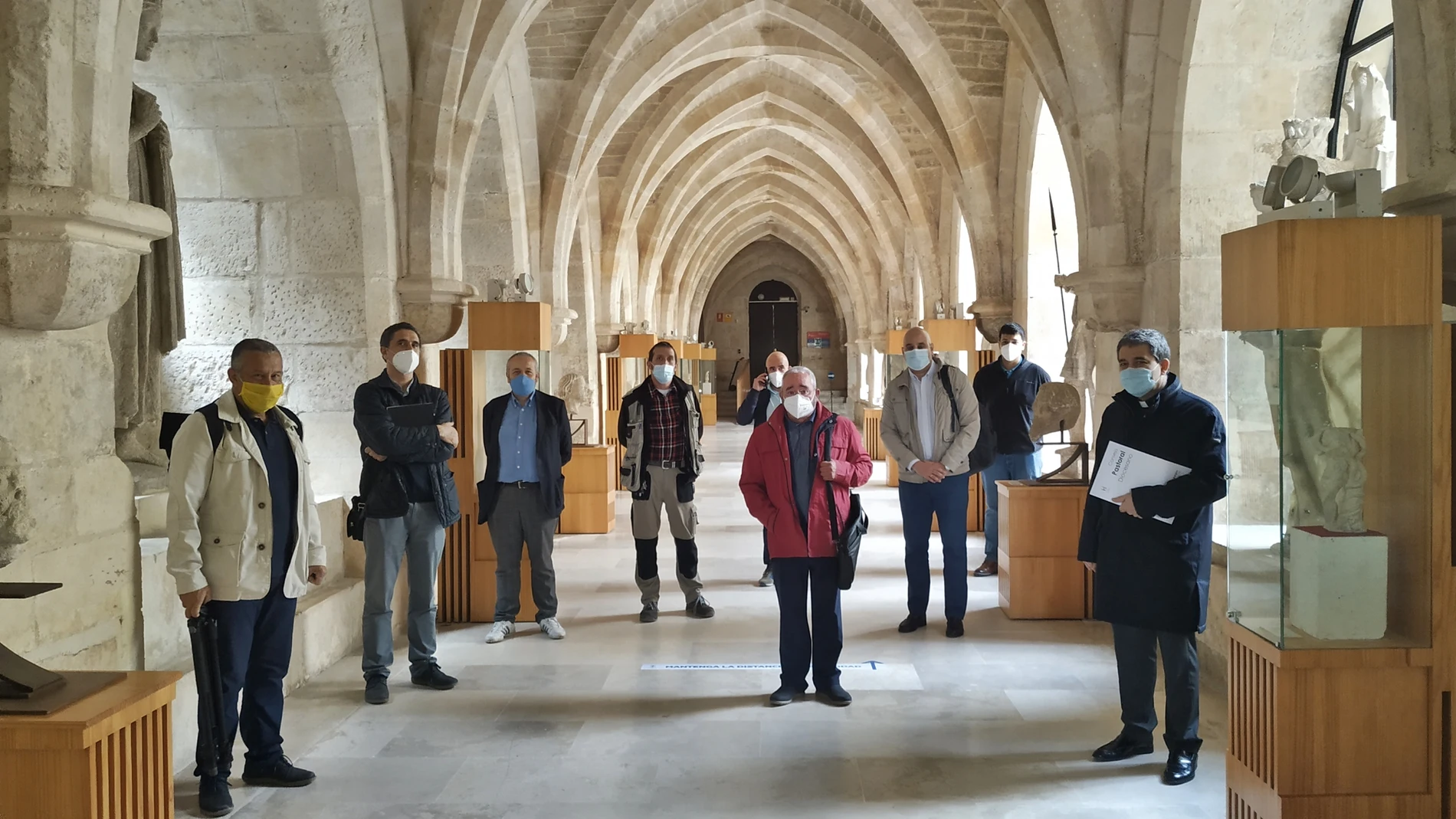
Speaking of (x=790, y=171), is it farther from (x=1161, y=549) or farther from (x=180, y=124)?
(x=1161, y=549)

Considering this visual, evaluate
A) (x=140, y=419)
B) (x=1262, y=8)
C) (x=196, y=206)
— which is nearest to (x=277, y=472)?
(x=140, y=419)

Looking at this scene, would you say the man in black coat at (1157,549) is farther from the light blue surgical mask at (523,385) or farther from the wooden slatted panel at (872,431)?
the wooden slatted panel at (872,431)

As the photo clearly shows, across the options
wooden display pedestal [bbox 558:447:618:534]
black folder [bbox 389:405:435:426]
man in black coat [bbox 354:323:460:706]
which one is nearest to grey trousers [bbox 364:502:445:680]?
man in black coat [bbox 354:323:460:706]

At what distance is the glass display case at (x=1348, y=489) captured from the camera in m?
2.46

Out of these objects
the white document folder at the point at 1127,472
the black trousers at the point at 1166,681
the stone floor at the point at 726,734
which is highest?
the white document folder at the point at 1127,472

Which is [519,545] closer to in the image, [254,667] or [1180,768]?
[254,667]

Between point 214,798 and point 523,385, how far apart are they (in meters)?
2.44

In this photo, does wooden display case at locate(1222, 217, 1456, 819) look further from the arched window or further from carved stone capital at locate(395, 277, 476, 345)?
carved stone capital at locate(395, 277, 476, 345)

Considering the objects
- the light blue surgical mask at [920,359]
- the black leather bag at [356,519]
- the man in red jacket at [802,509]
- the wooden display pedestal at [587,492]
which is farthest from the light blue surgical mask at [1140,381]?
the wooden display pedestal at [587,492]

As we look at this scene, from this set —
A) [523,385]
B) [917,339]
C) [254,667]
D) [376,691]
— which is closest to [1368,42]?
[917,339]

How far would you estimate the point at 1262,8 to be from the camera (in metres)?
4.93

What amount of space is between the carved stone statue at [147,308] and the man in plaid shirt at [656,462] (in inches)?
81.5

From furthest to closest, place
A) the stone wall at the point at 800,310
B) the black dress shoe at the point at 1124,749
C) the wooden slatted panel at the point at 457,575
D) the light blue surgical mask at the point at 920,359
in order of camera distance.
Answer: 1. the stone wall at the point at 800,310
2. the wooden slatted panel at the point at 457,575
3. the light blue surgical mask at the point at 920,359
4. the black dress shoe at the point at 1124,749

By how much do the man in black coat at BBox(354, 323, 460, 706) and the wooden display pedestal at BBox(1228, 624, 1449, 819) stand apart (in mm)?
3076
